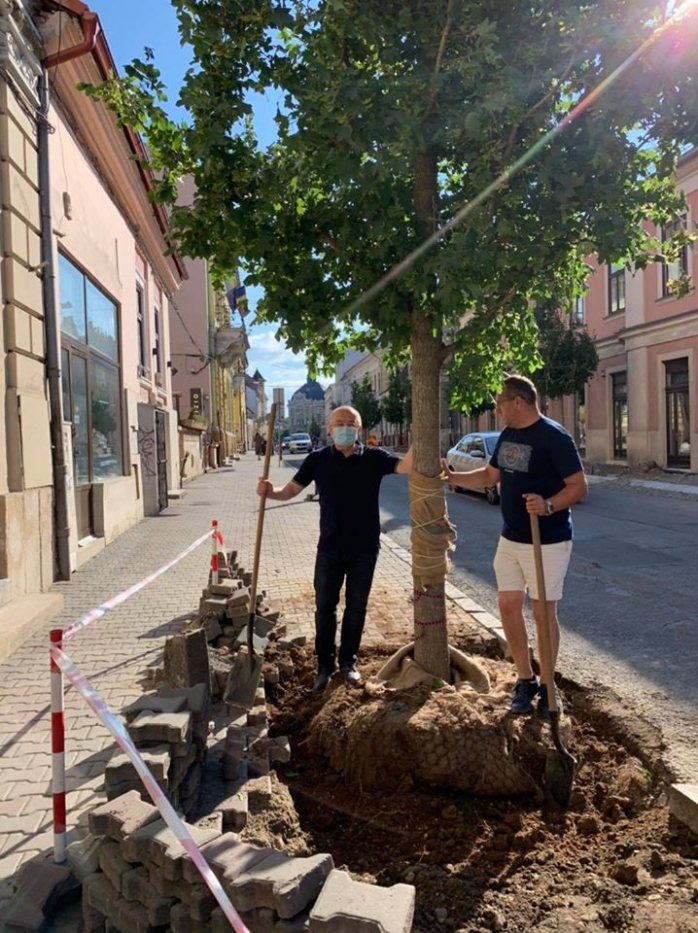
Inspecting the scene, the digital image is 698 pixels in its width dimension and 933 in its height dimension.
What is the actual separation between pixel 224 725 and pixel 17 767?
1008mm

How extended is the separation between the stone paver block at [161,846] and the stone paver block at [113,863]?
0.03 m

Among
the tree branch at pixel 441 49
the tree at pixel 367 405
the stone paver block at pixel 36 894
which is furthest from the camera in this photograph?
the tree at pixel 367 405

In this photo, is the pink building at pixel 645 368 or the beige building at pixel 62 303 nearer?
the beige building at pixel 62 303

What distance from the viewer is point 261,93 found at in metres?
3.46

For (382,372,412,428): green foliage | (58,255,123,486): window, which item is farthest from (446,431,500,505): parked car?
(382,372,412,428): green foliage

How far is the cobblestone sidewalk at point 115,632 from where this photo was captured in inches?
123

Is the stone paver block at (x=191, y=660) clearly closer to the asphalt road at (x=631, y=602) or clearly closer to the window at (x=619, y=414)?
the asphalt road at (x=631, y=602)

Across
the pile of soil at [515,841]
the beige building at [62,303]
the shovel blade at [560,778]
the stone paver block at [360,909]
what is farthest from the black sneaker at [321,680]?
the beige building at [62,303]

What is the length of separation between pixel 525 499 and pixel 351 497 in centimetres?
113

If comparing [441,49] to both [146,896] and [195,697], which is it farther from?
[146,896]

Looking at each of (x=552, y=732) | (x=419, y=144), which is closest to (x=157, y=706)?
(x=552, y=732)

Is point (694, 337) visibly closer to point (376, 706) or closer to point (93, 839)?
point (376, 706)

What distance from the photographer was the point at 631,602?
6.60m

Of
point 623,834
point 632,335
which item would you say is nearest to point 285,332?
A: point 623,834
